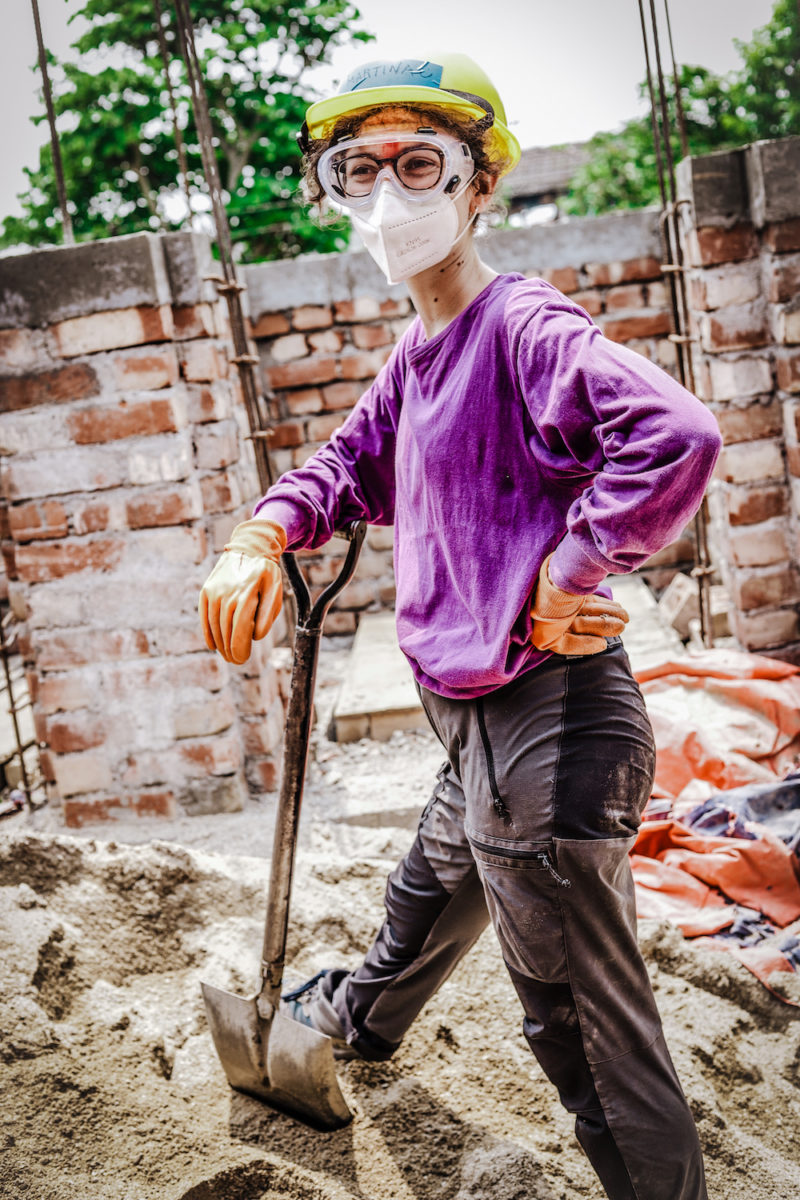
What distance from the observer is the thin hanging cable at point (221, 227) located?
257 cm

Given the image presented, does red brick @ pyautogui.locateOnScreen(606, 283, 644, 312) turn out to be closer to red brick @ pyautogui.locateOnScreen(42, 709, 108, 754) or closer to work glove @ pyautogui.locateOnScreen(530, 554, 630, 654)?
red brick @ pyautogui.locateOnScreen(42, 709, 108, 754)

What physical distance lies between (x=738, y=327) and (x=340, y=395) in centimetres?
188

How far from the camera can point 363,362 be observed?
164 inches

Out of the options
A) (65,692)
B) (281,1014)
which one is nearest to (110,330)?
(65,692)

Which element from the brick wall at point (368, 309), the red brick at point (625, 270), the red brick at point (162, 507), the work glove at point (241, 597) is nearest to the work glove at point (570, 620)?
the work glove at point (241, 597)

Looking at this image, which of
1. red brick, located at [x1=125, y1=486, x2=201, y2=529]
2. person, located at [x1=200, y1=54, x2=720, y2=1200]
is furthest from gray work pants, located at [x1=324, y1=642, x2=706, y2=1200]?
red brick, located at [x1=125, y1=486, x2=201, y2=529]

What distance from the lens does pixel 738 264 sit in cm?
290

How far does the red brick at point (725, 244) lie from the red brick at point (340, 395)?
1.75 metres

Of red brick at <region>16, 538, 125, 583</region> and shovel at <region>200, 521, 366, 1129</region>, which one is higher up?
red brick at <region>16, 538, 125, 583</region>

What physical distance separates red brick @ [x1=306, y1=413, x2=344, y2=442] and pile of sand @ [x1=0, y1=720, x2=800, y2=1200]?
2400 millimetres

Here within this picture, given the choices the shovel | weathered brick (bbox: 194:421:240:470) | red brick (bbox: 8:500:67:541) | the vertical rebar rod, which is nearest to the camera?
the shovel

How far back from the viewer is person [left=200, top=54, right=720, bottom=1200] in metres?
1.17

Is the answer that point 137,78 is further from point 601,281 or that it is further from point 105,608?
point 105,608

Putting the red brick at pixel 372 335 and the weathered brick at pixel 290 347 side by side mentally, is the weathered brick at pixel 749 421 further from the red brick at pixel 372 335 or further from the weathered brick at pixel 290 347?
the weathered brick at pixel 290 347
